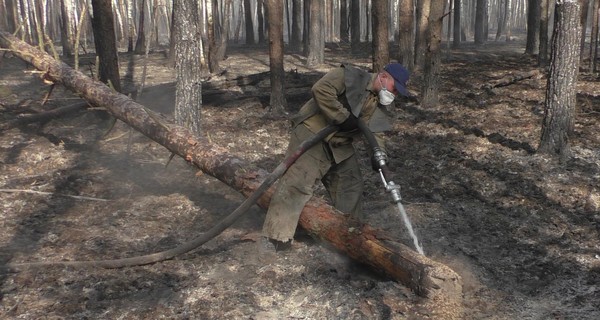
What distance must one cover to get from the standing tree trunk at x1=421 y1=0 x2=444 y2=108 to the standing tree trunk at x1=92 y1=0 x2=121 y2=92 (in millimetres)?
6004

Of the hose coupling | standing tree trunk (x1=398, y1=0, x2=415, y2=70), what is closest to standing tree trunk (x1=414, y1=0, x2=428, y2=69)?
standing tree trunk (x1=398, y1=0, x2=415, y2=70)

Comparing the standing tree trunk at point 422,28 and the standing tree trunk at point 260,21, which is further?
the standing tree trunk at point 260,21

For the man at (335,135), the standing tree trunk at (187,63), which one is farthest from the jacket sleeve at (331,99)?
the standing tree trunk at (187,63)

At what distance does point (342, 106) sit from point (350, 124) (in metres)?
0.22

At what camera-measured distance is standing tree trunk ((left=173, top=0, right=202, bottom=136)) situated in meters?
7.05

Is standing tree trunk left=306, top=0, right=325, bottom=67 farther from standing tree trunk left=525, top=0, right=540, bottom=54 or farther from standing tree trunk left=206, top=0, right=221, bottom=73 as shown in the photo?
standing tree trunk left=525, top=0, right=540, bottom=54

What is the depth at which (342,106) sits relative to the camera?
4.52m

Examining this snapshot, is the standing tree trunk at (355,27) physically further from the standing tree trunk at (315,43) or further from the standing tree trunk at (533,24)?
the standing tree trunk at (533,24)

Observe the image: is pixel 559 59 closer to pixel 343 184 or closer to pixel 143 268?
pixel 343 184

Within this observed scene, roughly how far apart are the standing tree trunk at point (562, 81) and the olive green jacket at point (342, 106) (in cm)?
360

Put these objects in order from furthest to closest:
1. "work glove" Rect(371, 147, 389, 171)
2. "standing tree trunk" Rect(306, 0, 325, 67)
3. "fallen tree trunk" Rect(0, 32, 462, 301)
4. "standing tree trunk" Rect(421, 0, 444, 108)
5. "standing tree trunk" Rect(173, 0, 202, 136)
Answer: "standing tree trunk" Rect(306, 0, 325, 67), "standing tree trunk" Rect(421, 0, 444, 108), "standing tree trunk" Rect(173, 0, 202, 136), "work glove" Rect(371, 147, 389, 171), "fallen tree trunk" Rect(0, 32, 462, 301)

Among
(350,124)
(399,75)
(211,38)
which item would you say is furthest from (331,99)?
(211,38)

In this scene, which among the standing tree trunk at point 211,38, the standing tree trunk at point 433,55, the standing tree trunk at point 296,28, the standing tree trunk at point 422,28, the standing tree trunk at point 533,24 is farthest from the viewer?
the standing tree trunk at point 296,28

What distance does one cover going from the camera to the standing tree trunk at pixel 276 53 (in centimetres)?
974
